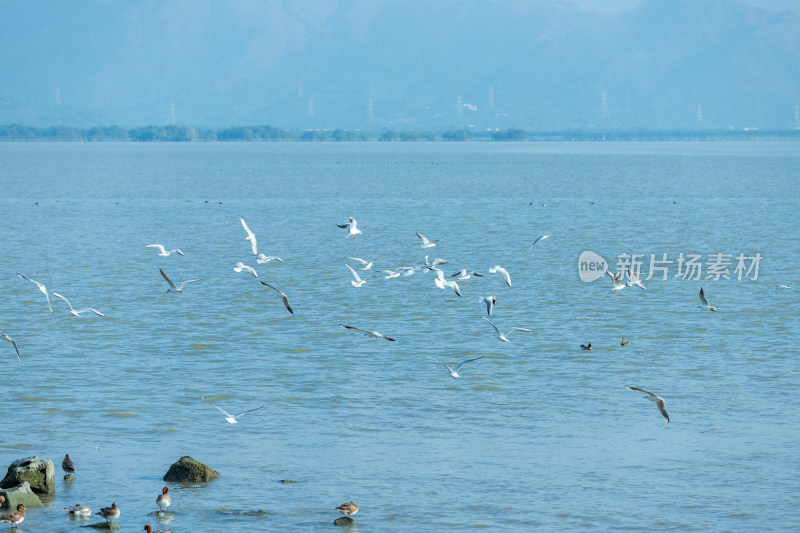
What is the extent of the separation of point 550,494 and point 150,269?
36783 mm

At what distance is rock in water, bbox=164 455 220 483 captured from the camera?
20.8 meters

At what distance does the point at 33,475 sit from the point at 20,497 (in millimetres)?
761

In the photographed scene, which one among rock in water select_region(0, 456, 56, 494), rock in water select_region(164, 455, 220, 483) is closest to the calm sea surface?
rock in water select_region(164, 455, 220, 483)

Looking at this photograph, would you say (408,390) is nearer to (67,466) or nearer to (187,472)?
(187,472)

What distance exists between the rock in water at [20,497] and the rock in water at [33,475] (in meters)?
0.27

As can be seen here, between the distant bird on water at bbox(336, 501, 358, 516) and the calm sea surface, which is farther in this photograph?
the calm sea surface

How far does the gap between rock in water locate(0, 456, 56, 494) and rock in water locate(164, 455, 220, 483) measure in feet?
6.98

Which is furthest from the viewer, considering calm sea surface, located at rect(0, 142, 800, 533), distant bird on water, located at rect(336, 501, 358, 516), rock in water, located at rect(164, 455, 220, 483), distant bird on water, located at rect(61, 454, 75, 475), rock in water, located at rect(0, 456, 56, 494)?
distant bird on water, located at rect(61, 454, 75, 475)

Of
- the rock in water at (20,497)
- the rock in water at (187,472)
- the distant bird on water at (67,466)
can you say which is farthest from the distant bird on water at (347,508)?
the distant bird on water at (67,466)

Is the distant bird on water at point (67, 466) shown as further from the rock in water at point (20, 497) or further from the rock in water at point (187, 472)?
the rock in water at point (187, 472)

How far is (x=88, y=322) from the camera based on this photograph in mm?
37781

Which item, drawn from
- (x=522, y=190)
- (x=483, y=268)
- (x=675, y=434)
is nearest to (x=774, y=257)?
(x=483, y=268)

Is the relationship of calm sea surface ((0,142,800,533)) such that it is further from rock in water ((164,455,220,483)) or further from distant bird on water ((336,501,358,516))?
rock in water ((164,455,220,483))

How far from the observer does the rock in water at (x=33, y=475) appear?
19.8 metres
